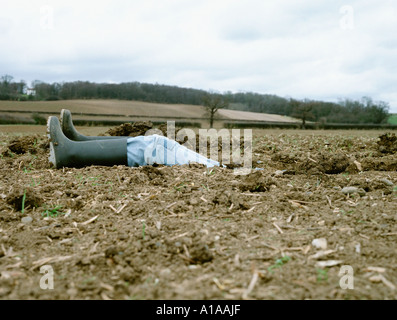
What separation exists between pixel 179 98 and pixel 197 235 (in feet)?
170

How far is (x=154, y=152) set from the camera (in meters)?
4.47

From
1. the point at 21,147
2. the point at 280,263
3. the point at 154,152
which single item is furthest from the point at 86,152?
the point at 280,263

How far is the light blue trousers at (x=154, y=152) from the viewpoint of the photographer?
174 inches

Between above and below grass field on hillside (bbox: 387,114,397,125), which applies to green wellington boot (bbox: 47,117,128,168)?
below

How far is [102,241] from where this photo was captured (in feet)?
7.59

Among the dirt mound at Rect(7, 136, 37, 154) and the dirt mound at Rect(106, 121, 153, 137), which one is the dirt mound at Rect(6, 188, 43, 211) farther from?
the dirt mound at Rect(106, 121, 153, 137)

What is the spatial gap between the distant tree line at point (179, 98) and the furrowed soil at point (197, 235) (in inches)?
1560

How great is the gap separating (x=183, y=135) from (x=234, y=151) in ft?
3.95

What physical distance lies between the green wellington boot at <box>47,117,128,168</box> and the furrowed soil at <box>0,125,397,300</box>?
377 millimetres

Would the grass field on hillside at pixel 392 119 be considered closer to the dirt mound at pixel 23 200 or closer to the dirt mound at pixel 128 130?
the dirt mound at pixel 128 130

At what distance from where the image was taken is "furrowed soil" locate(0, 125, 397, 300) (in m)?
1.78

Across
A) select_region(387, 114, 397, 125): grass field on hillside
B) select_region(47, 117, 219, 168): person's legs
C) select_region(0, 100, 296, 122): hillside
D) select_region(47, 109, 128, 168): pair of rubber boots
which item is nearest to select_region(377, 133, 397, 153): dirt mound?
select_region(47, 117, 219, 168): person's legs

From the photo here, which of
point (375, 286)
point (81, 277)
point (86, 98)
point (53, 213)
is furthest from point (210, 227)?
point (86, 98)

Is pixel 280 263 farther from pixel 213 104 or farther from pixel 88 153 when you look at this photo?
pixel 213 104
